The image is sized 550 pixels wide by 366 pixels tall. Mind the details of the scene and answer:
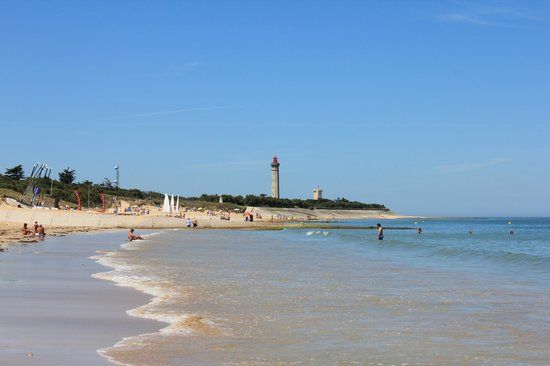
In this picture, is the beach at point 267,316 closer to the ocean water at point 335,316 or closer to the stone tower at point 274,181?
the ocean water at point 335,316

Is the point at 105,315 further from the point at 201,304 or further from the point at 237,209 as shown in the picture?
the point at 237,209

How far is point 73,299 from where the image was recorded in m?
14.3

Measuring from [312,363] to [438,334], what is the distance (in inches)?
125

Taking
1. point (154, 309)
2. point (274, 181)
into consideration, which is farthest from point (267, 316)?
point (274, 181)

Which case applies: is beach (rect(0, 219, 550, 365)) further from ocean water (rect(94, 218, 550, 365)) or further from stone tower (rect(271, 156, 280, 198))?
stone tower (rect(271, 156, 280, 198))

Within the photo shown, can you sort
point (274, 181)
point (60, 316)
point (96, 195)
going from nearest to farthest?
point (60, 316), point (96, 195), point (274, 181)

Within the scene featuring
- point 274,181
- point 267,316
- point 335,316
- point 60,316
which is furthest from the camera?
point 274,181

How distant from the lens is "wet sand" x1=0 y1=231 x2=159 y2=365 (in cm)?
878

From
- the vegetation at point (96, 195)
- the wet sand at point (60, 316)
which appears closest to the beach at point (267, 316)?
the wet sand at point (60, 316)

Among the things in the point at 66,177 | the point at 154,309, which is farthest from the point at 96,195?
the point at 154,309

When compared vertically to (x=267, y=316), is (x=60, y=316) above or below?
above

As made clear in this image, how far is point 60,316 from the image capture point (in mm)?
11961

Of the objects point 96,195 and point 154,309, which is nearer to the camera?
point 154,309

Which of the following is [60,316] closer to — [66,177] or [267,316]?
[267,316]
